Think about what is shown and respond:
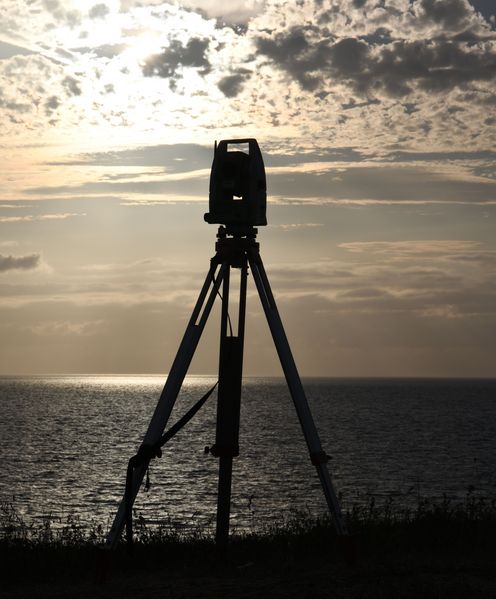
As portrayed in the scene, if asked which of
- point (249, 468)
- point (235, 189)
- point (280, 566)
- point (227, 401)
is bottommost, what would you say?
point (249, 468)

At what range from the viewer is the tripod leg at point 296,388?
10.6 metres

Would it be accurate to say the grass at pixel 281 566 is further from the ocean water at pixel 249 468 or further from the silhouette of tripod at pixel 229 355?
the ocean water at pixel 249 468

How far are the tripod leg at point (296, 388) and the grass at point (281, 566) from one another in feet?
2.20

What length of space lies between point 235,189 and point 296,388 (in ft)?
9.31

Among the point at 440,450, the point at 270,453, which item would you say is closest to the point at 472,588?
the point at 270,453

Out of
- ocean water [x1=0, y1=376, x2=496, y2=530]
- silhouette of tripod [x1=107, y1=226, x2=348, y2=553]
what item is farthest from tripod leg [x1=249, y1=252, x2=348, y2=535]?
ocean water [x1=0, y1=376, x2=496, y2=530]

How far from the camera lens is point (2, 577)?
1120cm

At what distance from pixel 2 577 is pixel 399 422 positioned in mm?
92086

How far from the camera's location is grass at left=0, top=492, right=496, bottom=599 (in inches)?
395

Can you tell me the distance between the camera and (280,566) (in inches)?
444

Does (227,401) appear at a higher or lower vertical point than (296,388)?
lower

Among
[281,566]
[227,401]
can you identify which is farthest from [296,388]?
[281,566]

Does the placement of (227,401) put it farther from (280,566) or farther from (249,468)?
(249,468)

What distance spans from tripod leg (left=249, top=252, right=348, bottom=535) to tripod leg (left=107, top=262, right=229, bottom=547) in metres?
0.54
